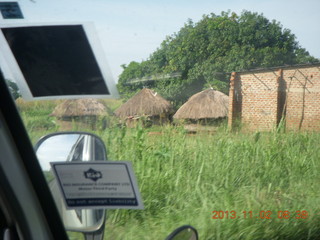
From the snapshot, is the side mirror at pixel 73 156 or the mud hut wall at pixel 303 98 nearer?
the side mirror at pixel 73 156

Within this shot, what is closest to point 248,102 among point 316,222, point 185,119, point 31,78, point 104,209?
point 185,119

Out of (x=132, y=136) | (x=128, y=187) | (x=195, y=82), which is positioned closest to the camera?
(x=128, y=187)

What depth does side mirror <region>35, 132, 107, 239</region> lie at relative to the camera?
2.41 meters

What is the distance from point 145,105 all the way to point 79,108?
42 cm

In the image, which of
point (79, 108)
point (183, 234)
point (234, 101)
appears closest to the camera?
point (183, 234)

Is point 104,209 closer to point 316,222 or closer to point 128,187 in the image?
point 128,187

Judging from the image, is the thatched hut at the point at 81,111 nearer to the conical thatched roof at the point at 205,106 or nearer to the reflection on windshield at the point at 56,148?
the reflection on windshield at the point at 56,148

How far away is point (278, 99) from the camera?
2967mm

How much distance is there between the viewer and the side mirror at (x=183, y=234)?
2.00 meters

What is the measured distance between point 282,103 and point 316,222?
0.77 metres

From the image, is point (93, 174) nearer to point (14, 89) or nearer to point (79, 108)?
point (79, 108)

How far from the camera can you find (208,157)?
299cm

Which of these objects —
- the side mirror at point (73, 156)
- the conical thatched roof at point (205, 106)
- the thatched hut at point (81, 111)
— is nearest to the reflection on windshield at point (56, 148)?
the side mirror at point (73, 156)
